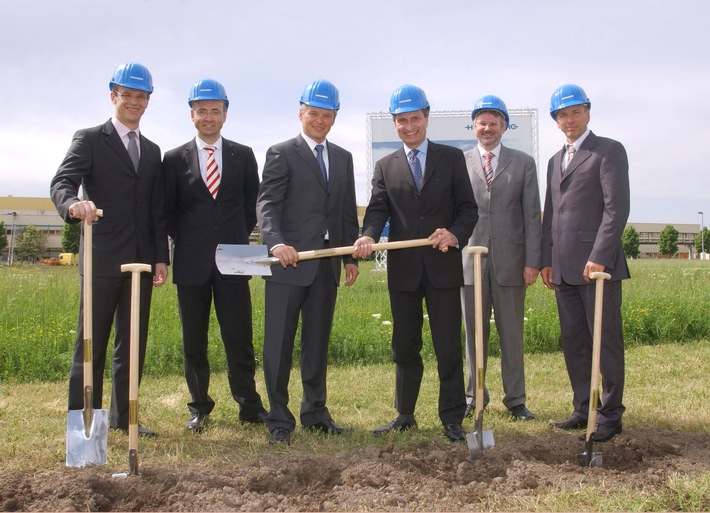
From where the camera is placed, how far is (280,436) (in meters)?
4.23

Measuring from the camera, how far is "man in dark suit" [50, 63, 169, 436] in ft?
14.1

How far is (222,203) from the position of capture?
4.62 m

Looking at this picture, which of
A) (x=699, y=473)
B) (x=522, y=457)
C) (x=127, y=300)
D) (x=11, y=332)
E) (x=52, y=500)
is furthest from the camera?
(x=11, y=332)

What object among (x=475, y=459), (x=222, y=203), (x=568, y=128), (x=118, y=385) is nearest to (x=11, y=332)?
(x=118, y=385)

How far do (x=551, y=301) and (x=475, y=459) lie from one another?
6.63m

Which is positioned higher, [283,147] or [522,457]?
[283,147]

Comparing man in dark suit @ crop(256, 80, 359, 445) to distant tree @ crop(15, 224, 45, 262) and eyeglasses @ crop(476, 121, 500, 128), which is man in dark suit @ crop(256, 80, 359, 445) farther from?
distant tree @ crop(15, 224, 45, 262)

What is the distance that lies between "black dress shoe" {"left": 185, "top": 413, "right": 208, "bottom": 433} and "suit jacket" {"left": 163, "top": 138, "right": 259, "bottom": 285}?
100 cm

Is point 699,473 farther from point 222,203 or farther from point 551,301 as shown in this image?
point 551,301

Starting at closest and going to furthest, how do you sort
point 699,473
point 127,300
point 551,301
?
1. point 699,473
2. point 127,300
3. point 551,301

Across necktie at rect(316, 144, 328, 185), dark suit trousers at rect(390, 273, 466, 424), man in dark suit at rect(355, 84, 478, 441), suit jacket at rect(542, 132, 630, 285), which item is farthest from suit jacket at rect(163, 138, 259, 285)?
suit jacket at rect(542, 132, 630, 285)

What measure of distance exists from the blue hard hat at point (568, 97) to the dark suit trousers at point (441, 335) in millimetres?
1525

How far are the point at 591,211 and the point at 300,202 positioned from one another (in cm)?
202

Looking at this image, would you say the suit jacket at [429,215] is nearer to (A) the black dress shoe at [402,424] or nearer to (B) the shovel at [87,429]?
(A) the black dress shoe at [402,424]
